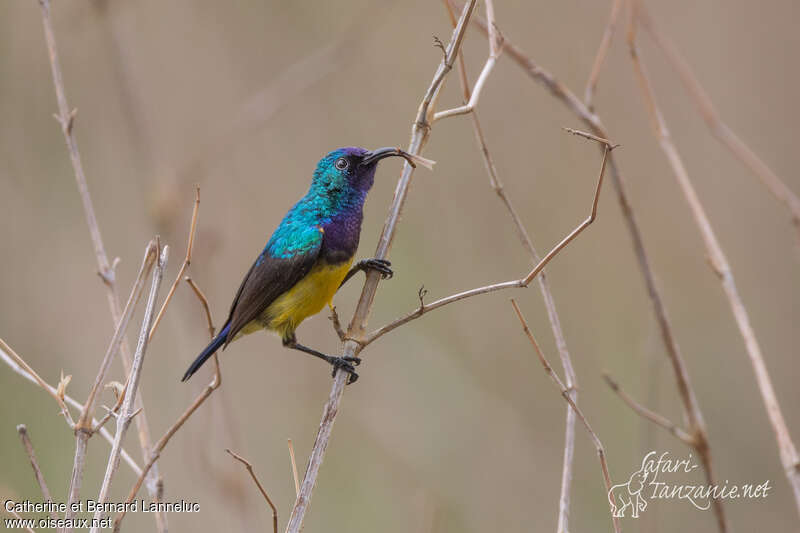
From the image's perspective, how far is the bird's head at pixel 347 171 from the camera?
3533mm

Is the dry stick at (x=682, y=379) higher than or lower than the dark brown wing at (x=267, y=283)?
lower

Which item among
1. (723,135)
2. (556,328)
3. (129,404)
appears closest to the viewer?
(129,404)

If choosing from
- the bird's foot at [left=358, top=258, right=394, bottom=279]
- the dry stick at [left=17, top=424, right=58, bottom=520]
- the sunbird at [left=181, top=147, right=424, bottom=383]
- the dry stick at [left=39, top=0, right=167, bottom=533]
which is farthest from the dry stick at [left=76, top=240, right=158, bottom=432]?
the sunbird at [left=181, top=147, right=424, bottom=383]

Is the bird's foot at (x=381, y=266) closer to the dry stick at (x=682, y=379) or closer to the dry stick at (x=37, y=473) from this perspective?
the dry stick at (x=682, y=379)

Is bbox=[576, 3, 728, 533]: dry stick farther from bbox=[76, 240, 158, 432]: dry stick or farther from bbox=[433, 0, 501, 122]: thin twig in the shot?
bbox=[76, 240, 158, 432]: dry stick

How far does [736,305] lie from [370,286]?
4.30 ft

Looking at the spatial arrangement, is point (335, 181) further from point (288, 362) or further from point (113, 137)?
point (113, 137)

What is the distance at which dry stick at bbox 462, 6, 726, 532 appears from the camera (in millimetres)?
2645

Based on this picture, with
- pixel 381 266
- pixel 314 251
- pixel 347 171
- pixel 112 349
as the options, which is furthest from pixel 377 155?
pixel 112 349

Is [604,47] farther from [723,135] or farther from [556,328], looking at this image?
[556,328]

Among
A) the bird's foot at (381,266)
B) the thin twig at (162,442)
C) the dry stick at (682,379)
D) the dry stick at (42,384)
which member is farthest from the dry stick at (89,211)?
the dry stick at (682,379)

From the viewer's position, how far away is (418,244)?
4793 millimetres

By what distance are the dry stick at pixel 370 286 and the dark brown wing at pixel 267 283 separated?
2.25 feet

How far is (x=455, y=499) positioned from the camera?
433cm
